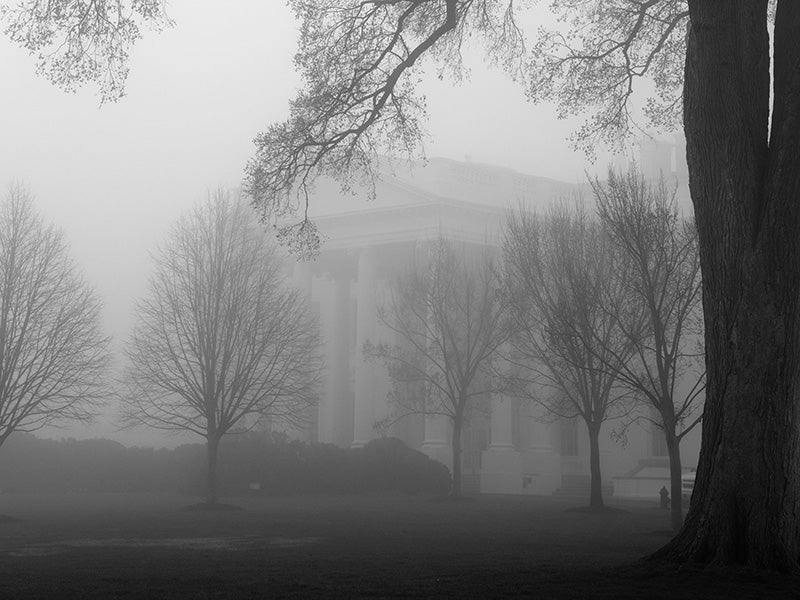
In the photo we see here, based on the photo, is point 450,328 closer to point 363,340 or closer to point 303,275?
point 363,340

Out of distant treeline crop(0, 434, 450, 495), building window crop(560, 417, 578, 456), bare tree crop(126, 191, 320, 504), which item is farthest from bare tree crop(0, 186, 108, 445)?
building window crop(560, 417, 578, 456)

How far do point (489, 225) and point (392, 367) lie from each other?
12692 millimetres

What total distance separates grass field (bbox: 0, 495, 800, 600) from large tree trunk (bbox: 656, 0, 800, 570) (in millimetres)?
604

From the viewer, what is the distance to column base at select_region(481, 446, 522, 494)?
4675cm

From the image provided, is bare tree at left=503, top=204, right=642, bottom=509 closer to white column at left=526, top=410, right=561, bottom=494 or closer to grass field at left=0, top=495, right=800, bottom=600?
grass field at left=0, top=495, right=800, bottom=600

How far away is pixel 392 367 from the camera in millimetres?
40188

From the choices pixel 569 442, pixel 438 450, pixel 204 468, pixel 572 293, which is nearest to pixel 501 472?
pixel 438 450

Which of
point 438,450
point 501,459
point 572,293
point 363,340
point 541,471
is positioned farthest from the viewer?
point 541,471

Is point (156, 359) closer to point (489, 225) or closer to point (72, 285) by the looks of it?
point (72, 285)

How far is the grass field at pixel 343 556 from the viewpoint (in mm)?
9312

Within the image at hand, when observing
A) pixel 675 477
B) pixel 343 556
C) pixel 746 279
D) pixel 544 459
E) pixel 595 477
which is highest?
pixel 746 279

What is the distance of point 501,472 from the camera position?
46938 millimetres

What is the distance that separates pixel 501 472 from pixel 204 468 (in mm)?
15334

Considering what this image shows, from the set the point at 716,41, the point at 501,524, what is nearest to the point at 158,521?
the point at 501,524
